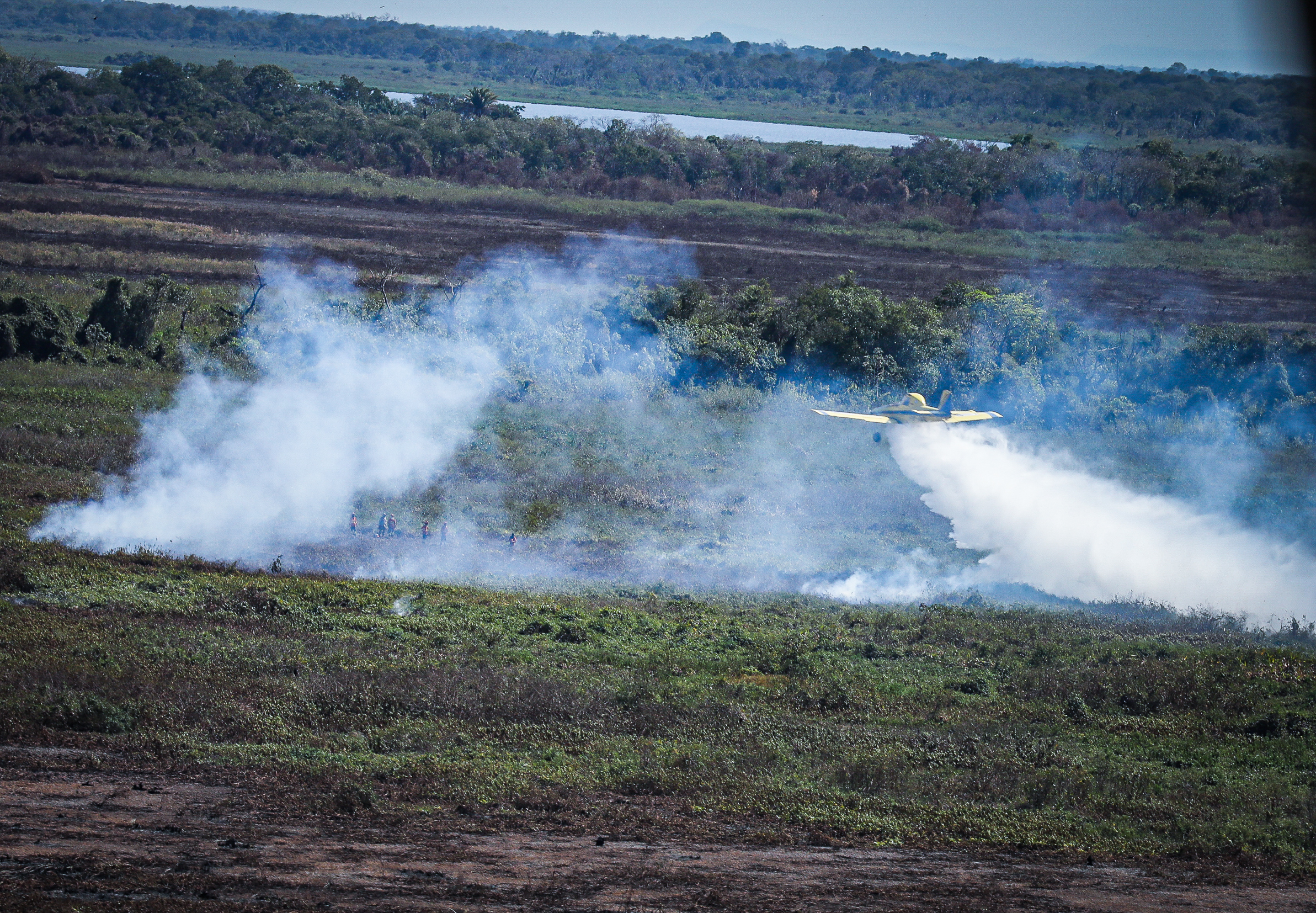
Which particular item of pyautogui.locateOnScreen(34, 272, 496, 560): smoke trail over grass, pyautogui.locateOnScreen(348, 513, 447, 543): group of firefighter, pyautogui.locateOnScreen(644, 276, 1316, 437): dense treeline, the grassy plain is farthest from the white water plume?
pyautogui.locateOnScreen(34, 272, 496, 560): smoke trail over grass

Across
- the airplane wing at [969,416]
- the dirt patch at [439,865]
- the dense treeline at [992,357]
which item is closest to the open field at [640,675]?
the dirt patch at [439,865]

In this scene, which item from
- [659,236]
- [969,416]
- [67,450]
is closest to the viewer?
[67,450]

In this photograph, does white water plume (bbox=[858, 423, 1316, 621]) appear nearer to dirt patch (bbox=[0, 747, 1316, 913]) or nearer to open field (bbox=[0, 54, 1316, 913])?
open field (bbox=[0, 54, 1316, 913])

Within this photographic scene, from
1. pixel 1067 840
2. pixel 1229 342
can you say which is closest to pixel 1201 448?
pixel 1229 342

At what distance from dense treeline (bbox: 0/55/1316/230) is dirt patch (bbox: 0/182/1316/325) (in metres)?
12.1

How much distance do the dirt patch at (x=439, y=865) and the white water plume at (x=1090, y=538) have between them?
17.8 meters

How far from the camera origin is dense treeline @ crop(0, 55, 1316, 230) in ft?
297

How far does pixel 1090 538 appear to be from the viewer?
34406 mm

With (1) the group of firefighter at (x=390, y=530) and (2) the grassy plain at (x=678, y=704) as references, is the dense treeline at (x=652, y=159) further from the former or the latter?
(2) the grassy plain at (x=678, y=704)

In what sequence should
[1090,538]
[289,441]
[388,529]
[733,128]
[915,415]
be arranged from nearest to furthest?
[388,529] < [289,441] < [1090,538] < [915,415] < [733,128]

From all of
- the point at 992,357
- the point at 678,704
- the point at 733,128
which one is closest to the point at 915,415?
the point at 992,357

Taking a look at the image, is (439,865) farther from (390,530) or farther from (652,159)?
(652,159)

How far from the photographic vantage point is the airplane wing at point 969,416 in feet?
124

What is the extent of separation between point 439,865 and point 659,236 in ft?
225
